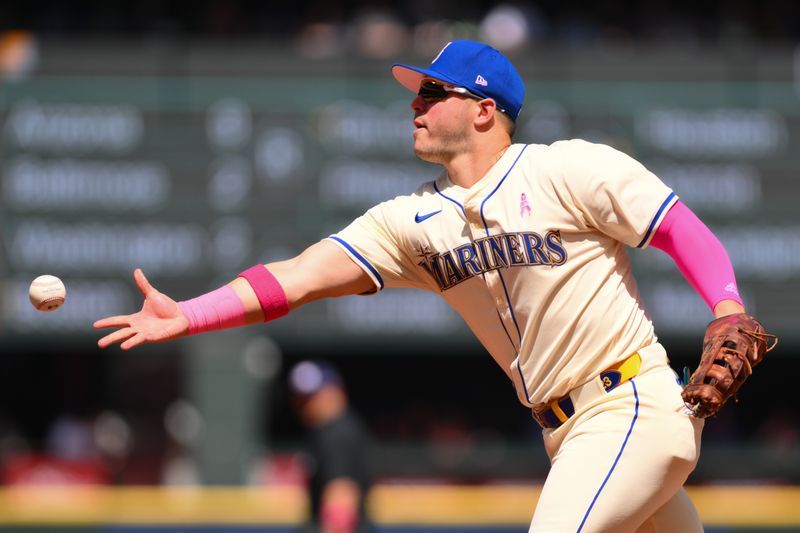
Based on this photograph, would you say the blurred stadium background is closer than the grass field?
No

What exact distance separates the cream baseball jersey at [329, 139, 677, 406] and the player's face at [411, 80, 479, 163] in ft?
0.37

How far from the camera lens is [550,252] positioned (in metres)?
3.53

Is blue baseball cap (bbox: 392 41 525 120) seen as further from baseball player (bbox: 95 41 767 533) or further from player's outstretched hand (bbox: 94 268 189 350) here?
player's outstretched hand (bbox: 94 268 189 350)

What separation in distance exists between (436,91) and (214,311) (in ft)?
2.84

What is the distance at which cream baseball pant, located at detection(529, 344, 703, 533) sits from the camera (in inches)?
130

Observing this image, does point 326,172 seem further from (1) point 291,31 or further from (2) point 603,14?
(2) point 603,14

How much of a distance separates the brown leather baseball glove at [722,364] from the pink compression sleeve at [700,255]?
11cm

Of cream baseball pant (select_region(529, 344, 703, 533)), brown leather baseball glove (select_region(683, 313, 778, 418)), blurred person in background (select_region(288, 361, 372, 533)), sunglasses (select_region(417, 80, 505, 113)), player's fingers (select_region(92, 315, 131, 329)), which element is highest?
sunglasses (select_region(417, 80, 505, 113))

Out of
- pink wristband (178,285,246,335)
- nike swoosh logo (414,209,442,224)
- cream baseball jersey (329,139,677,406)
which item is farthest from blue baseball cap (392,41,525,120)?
pink wristband (178,285,246,335)

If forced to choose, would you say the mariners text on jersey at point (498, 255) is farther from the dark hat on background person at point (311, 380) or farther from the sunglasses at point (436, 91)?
the dark hat on background person at point (311, 380)

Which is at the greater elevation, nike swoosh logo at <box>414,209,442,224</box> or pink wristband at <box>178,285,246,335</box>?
nike swoosh logo at <box>414,209,442,224</box>

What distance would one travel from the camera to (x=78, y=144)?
9.66m

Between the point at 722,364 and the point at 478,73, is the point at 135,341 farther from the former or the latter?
the point at 722,364

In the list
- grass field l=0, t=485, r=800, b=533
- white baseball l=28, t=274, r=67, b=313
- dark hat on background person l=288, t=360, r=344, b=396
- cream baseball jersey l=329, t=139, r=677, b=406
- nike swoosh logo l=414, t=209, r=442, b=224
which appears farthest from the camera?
grass field l=0, t=485, r=800, b=533
